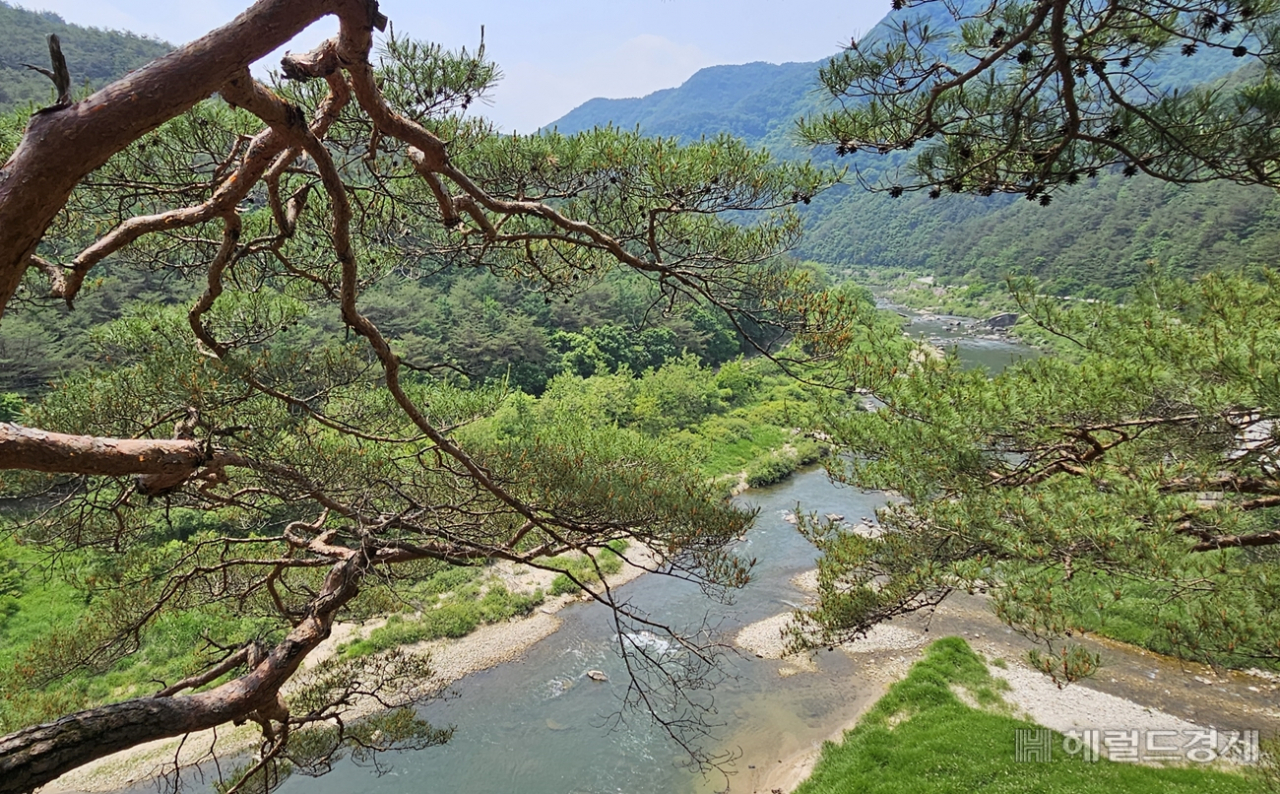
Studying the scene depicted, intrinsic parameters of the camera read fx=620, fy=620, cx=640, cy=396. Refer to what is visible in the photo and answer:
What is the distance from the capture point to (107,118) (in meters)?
1.08

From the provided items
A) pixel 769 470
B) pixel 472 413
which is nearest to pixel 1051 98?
pixel 472 413

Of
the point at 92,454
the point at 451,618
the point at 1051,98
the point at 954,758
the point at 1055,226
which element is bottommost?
the point at 954,758

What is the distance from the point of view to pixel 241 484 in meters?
2.96

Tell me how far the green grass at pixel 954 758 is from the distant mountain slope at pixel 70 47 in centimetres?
3067

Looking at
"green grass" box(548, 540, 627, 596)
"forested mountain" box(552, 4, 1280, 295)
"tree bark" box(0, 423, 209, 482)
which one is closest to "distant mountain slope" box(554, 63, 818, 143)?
"forested mountain" box(552, 4, 1280, 295)

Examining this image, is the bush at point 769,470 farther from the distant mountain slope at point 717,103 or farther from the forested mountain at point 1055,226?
the distant mountain slope at point 717,103

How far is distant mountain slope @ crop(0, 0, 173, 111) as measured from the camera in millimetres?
25547

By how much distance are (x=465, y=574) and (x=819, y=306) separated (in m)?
Result: 9.03

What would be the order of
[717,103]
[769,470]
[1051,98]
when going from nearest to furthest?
1. [1051,98]
2. [769,470]
3. [717,103]

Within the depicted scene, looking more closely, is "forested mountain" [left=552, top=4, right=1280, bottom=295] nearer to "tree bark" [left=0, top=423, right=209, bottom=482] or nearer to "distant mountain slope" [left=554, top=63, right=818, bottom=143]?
"tree bark" [left=0, top=423, right=209, bottom=482]

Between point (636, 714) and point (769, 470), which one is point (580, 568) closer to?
point (636, 714)

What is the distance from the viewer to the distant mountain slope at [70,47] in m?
25.5

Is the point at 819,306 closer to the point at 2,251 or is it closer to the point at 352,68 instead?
the point at 352,68

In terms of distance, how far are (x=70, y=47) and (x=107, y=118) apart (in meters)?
43.7
